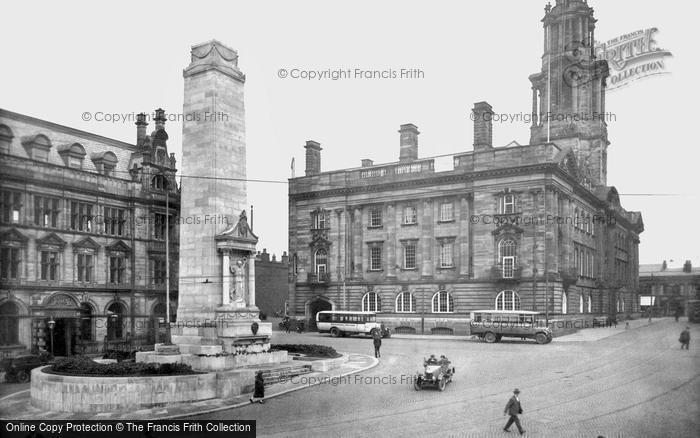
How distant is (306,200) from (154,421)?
129 ft

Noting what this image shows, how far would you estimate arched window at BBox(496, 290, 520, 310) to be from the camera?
149 feet

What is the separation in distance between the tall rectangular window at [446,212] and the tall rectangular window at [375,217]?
5.50 m

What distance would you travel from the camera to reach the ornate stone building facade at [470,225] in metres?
45.4

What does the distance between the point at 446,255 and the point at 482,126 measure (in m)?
10.7

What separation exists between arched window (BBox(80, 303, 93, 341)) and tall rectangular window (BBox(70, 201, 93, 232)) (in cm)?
466

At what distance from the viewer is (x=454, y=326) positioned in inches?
1865

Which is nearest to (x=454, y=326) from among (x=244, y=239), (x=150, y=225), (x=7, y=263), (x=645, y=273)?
(x=150, y=225)

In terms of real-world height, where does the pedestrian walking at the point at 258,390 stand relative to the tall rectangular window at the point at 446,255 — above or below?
below

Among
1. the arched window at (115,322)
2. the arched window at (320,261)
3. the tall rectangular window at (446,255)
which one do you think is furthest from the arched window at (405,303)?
the arched window at (115,322)

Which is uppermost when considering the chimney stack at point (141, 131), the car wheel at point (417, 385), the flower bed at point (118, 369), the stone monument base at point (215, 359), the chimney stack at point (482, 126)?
the chimney stack at point (482, 126)

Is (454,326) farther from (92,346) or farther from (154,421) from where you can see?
(154,421)

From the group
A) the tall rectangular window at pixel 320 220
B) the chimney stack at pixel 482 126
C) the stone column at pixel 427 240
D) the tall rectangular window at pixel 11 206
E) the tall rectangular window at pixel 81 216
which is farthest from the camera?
the tall rectangular window at pixel 320 220

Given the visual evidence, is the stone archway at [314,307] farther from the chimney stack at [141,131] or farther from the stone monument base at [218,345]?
the stone monument base at [218,345]

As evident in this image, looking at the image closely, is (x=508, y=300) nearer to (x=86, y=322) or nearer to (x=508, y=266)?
(x=508, y=266)
